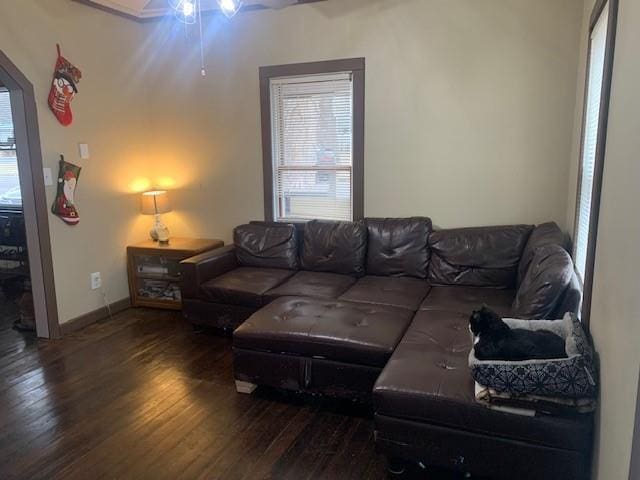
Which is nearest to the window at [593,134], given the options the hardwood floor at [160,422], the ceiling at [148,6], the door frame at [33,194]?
the hardwood floor at [160,422]

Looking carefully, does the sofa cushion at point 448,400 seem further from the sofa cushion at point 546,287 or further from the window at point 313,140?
the window at point 313,140

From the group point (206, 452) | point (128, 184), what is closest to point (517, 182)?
point (206, 452)

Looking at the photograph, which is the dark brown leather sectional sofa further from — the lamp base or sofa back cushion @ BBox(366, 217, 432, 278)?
the lamp base

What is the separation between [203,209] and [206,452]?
8.93 feet

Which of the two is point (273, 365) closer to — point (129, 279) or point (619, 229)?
point (619, 229)

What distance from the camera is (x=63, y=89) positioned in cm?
363

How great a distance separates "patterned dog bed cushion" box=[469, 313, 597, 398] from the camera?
5.50 feet

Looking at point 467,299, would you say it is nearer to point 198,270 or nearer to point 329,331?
point 329,331

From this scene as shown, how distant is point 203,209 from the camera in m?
4.55

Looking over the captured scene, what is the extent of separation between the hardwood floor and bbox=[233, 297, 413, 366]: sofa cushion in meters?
0.36

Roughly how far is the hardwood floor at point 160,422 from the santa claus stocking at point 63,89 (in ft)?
5.93

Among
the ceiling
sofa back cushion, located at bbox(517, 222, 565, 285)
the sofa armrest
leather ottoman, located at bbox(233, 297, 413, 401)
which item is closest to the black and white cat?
leather ottoman, located at bbox(233, 297, 413, 401)

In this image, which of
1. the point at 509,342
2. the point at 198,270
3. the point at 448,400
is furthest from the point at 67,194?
the point at 509,342

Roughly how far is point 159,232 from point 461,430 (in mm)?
3393
